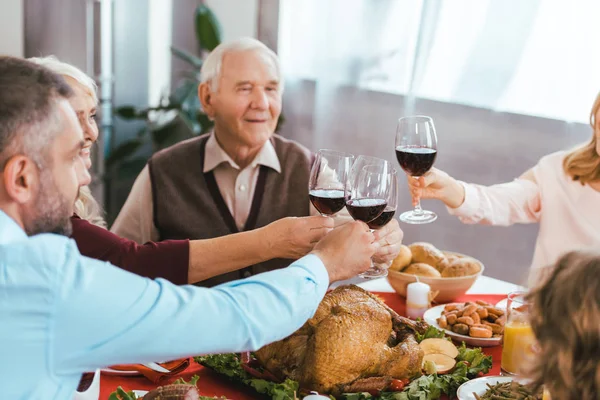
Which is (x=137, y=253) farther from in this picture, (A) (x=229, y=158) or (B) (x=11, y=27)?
(B) (x=11, y=27)

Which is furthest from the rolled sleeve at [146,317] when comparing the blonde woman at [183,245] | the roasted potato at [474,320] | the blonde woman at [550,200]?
the blonde woman at [550,200]

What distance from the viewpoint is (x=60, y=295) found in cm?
107

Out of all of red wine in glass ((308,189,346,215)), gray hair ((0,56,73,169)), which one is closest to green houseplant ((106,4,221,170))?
red wine in glass ((308,189,346,215))

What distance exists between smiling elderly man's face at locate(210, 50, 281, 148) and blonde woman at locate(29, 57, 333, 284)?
0.65 m

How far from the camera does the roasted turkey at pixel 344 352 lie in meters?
1.57

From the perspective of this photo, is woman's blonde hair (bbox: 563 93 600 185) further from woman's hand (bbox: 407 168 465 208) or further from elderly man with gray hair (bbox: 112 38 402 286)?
elderly man with gray hair (bbox: 112 38 402 286)

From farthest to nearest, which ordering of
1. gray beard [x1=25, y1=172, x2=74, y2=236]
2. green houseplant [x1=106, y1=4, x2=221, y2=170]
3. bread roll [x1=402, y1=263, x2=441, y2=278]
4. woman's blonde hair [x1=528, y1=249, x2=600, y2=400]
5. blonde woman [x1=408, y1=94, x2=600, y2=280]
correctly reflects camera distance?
green houseplant [x1=106, y1=4, x2=221, y2=170]
blonde woman [x1=408, y1=94, x2=600, y2=280]
bread roll [x1=402, y1=263, x2=441, y2=278]
gray beard [x1=25, y1=172, x2=74, y2=236]
woman's blonde hair [x1=528, y1=249, x2=600, y2=400]

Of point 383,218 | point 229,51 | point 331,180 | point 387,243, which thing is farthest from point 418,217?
point 229,51

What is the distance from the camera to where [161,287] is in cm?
117

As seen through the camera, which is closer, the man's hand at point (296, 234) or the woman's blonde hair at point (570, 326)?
the woman's blonde hair at point (570, 326)

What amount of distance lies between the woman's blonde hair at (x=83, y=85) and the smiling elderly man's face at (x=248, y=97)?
0.55m

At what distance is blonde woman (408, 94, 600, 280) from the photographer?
2457 mm

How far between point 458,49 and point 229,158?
1738 mm

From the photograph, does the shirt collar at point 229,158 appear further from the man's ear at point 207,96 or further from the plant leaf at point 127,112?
the plant leaf at point 127,112
